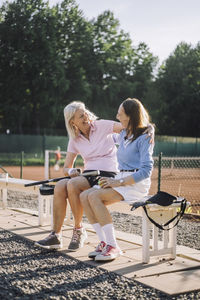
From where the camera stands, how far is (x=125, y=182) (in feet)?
13.2

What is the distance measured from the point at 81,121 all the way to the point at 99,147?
32 centimetres

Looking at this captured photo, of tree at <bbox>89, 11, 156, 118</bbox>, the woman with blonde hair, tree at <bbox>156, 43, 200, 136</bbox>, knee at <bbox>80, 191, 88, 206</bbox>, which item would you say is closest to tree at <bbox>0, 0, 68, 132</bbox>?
tree at <bbox>89, 11, 156, 118</bbox>

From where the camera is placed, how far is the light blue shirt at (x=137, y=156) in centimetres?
398

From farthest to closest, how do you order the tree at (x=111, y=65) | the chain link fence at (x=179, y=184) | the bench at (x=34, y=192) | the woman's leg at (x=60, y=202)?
the tree at (x=111, y=65)
the chain link fence at (x=179, y=184)
the bench at (x=34, y=192)
the woman's leg at (x=60, y=202)

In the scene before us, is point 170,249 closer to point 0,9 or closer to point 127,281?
point 127,281

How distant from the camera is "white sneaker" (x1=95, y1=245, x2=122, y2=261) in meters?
4.04

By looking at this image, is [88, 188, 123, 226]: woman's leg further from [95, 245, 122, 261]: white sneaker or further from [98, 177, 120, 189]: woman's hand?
[95, 245, 122, 261]: white sneaker

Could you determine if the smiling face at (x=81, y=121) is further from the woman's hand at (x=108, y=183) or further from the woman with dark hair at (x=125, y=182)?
the woman's hand at (x=108, y=183)

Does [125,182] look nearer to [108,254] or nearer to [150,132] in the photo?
[150,132]

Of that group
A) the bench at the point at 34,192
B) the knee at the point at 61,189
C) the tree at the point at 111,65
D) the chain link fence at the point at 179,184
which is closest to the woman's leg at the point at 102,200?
the knee at the point at 61,189

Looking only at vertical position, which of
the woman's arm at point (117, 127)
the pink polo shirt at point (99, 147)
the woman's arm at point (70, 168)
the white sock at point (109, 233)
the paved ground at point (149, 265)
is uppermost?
the woman's arm at point (117, 127)

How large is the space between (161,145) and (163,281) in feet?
100

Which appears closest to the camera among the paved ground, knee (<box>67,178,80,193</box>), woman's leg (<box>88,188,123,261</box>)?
the paved ground

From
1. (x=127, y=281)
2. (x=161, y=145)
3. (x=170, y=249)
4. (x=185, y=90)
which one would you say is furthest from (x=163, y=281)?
(x=185, y=90)
